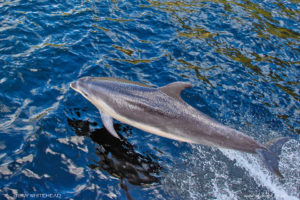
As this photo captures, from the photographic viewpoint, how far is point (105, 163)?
698cm

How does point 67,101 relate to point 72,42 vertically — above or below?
below

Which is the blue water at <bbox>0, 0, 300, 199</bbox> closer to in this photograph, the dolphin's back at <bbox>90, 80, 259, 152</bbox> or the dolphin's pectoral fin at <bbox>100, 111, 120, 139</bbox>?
the dolphin's pectoral fin at <bbox>100, 111, 120, 139</bbox>

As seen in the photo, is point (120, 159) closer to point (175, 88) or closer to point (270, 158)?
point (175, 88)

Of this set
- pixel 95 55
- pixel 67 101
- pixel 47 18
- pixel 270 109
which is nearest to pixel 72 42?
pixel 95 55

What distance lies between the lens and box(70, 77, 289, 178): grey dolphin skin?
6.32 metres

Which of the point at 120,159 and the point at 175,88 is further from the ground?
the point at 175,88

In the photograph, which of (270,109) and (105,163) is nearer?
(105,163)

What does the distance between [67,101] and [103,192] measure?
3.37m

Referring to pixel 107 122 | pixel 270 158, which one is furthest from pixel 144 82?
pixel 270 158

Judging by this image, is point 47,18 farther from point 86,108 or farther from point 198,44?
point 198,44

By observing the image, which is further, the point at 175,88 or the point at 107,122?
the point at 107,122

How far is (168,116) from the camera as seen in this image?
677 cm

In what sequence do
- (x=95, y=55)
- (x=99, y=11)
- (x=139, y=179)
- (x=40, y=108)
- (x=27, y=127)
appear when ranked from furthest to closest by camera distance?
(x=99, y=11) → (x=95, y=55) → (x=40, y=108) → (x=27, y=127) → (x=139, y=179)

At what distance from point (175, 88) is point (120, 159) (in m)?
2.39
